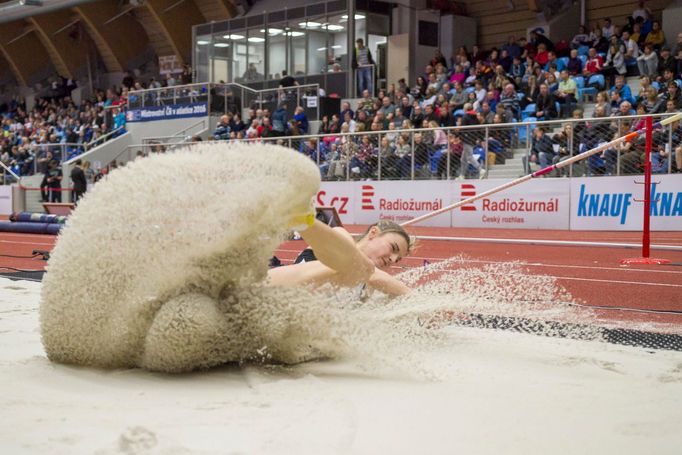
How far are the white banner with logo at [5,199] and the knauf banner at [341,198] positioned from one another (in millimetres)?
12501

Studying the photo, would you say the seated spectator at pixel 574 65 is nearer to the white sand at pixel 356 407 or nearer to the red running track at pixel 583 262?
the red running track at pixel 583 262

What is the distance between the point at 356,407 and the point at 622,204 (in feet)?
40.8

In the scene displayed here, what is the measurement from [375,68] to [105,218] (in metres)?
23.0

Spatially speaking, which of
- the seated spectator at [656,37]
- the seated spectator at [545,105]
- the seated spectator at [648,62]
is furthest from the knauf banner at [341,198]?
the seated spectator at [656,37]

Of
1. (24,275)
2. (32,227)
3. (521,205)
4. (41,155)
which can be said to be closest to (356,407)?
(24,275)

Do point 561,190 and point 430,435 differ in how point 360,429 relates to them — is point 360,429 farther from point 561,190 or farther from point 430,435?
point 561,190

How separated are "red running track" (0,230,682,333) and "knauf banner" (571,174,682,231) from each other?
12.6 inches

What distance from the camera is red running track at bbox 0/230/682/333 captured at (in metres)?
6.37

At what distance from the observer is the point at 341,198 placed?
1798cm

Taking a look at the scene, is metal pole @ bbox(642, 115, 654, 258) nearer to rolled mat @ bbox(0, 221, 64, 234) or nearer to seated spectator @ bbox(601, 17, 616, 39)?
rolled mat @ bbox(0, 221, 64, 234)

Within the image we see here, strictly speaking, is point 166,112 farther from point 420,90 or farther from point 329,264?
point 329,264

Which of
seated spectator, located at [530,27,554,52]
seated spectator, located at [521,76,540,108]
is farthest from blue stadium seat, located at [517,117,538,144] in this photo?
seated spectator, located at [530,27,554,52]

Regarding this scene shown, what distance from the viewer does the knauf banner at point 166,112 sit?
2727cm

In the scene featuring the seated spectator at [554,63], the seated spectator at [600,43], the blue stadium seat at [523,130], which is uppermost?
the seated spectator at [600,43]
